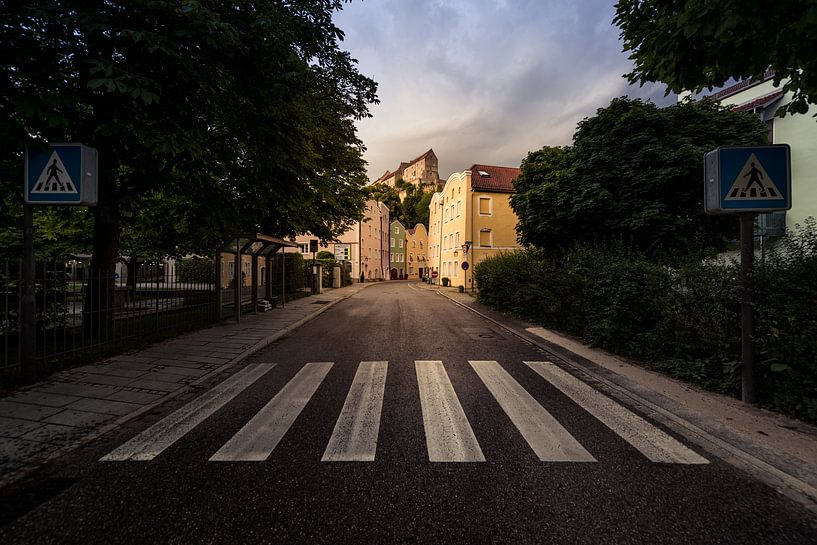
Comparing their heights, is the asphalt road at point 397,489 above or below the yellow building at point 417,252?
below

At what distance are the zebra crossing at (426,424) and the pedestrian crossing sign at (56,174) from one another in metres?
3.31

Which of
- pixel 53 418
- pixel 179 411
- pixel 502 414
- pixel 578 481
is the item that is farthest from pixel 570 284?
pixel 53 418

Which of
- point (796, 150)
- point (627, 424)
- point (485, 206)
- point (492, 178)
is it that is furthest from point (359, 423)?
point (492, 178)

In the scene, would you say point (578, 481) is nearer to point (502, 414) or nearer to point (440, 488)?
point (440, 488)

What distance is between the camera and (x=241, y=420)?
3982 mm

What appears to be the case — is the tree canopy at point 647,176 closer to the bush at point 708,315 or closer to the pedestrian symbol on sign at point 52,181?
the bush at point 708,315

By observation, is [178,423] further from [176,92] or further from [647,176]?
[647,176]

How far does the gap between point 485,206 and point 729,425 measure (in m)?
29.6

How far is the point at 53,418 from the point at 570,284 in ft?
32.0

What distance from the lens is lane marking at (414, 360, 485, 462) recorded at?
3197 mm

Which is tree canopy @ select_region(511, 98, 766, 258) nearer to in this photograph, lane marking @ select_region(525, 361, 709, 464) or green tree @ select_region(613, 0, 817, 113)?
green tree @ select_region(613, 0, 817, 113)

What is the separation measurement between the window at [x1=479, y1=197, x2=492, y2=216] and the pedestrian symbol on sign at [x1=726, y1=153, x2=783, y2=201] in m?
28.1

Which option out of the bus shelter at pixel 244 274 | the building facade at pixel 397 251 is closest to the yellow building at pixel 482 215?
the bus shelter at pixel 244 274

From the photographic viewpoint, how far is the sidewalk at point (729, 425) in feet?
9.63
